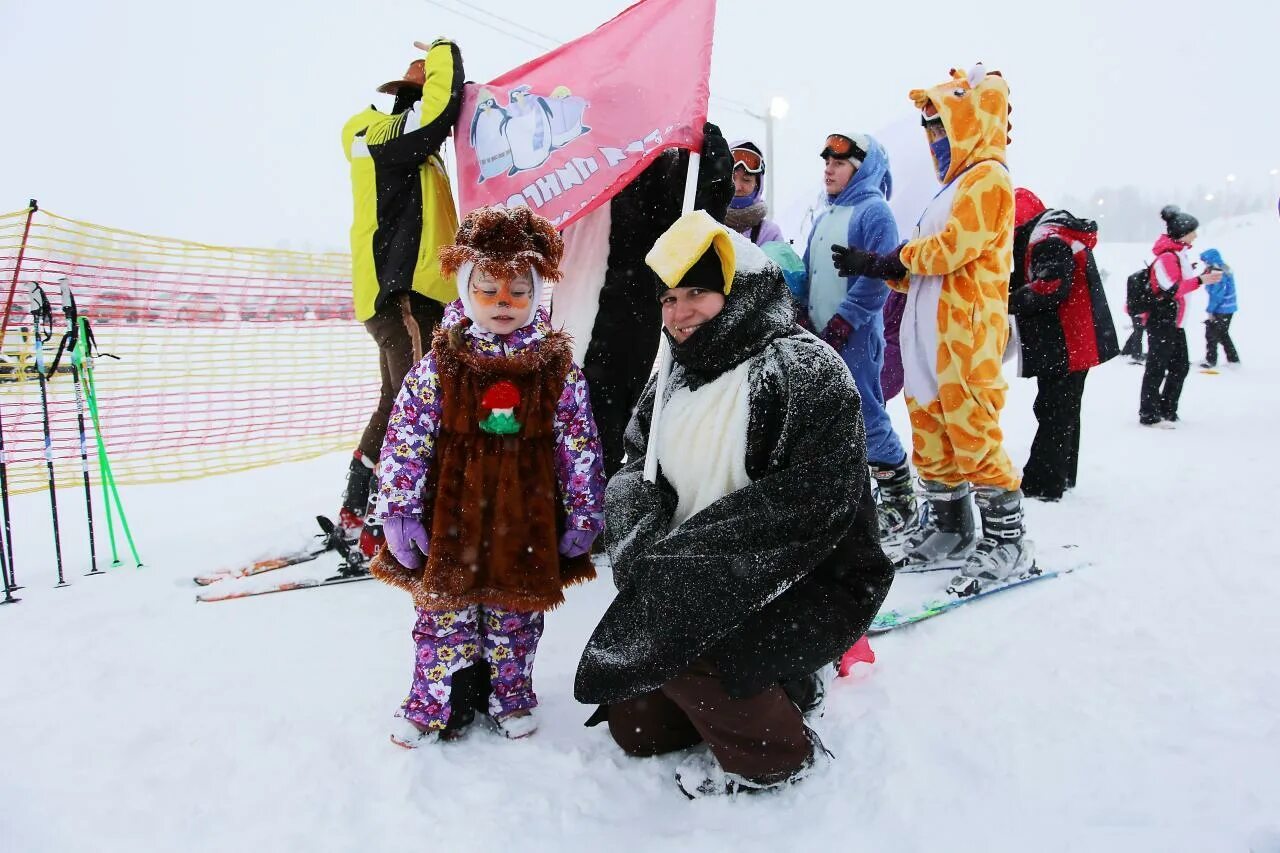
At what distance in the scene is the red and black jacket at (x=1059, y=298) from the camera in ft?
13.1

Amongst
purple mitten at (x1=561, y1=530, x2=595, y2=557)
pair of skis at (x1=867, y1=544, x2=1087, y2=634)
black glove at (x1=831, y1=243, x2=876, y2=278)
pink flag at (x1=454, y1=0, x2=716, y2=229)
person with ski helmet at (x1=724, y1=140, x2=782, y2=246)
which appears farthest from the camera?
person with ski helmet at (x1=724, y1=140, x2=782, y2=246)

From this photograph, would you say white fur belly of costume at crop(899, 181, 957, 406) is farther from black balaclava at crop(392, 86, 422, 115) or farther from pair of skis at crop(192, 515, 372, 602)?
pair of skis at crop(192, 515, 372, 602)

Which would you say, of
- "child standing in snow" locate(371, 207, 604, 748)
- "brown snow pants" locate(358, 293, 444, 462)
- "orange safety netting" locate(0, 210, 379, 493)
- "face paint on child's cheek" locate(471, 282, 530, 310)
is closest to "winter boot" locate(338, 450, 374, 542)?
"brown snow pants" locate(358, 293, 444, 462)

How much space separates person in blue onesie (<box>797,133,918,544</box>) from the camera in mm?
3596

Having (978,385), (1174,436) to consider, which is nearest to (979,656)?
(978,385)

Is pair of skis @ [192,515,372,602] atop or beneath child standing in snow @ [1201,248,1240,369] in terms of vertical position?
beneath

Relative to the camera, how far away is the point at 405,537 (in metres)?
2.22

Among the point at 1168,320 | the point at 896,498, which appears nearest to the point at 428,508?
the point at 896,498

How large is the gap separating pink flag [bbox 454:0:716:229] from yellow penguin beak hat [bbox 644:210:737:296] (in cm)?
73

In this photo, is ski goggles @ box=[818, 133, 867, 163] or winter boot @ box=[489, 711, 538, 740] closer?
winter boot @ box=[489, 711, 538, 740]

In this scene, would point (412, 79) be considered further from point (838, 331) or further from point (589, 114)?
point (838, 331)

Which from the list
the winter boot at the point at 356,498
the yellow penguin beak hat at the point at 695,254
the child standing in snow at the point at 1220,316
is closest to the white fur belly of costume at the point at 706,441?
the yellow penguin beak hat at the point at 695,254

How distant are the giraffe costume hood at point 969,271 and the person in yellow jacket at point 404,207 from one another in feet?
6.77

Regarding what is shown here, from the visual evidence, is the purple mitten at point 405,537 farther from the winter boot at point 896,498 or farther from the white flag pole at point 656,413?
the winter boot at point 896,498
